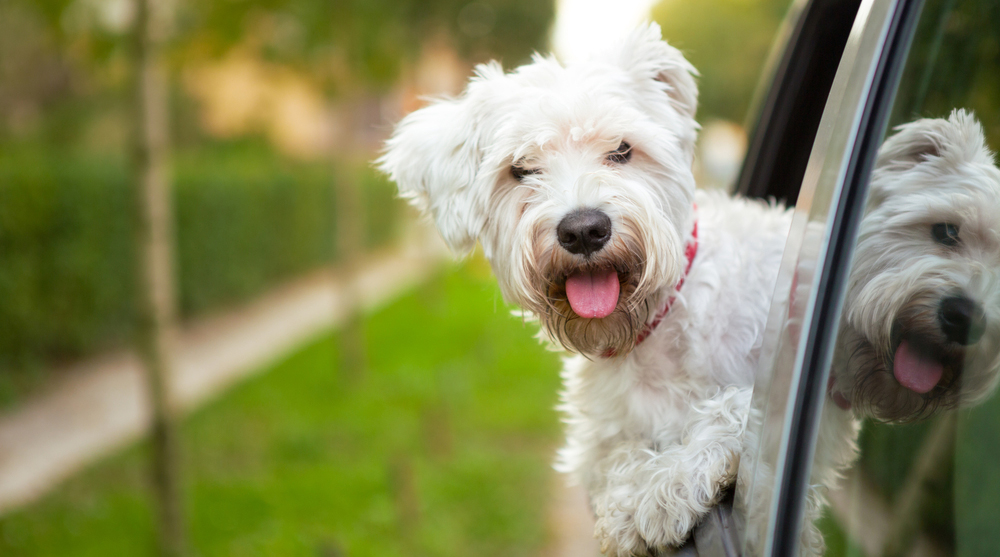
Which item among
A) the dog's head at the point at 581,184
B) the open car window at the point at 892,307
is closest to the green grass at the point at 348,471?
the dog's head at the point at 581,184

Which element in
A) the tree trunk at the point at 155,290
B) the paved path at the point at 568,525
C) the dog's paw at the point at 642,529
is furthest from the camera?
the paved path at the point at 568,525

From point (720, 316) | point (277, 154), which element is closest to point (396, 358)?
point (720, 316)

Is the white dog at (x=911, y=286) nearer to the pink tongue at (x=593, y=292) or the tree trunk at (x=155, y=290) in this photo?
the pink tongue at (x=593, y=292)

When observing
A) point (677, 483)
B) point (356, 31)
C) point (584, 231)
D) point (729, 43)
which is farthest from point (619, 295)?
point (729, 43)

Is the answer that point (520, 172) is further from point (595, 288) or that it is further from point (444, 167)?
point (595, 288)

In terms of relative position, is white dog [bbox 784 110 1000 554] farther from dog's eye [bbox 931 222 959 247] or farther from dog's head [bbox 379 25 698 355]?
dog's head [bbox 379 25 698 355]

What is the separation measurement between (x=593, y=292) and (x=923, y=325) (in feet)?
2.45

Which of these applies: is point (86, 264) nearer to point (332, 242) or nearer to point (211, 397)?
point (211, 397)

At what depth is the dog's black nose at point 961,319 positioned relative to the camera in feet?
3.86

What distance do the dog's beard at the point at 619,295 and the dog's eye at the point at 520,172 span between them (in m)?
0.24

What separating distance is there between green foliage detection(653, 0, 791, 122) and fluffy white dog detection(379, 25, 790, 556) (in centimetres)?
2465

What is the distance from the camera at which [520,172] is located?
1.99 m

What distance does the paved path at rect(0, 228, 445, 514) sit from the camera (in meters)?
6.11

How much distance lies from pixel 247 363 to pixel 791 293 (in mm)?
9077
